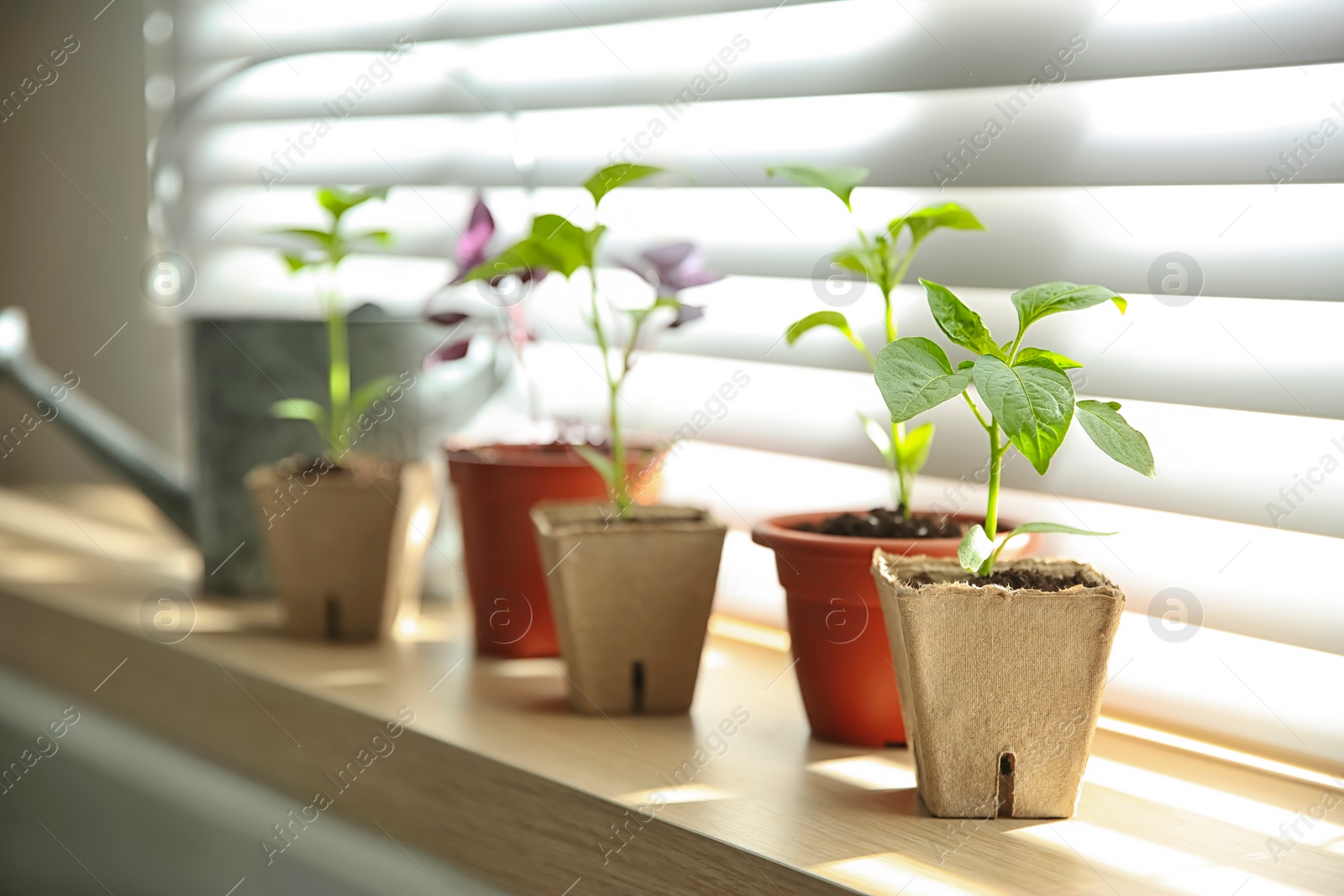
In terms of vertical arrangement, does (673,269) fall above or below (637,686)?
above

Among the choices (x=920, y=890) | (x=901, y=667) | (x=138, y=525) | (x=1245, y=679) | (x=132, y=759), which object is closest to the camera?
(x=920, y=890)

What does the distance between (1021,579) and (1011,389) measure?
14 cm

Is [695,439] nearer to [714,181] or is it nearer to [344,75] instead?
[714,181]

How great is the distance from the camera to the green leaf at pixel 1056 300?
2.20ft

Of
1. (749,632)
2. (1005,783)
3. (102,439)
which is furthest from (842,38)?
(102,439)

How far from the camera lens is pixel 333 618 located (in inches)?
46.2

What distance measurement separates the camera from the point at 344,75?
137cm

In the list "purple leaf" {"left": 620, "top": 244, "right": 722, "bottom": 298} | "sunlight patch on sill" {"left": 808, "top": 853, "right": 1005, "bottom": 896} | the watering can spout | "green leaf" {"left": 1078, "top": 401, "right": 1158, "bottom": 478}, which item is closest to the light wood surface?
"sunlight patch on sill" {"left": 808, "top": 853, "right": 1005, "bottom": 896}

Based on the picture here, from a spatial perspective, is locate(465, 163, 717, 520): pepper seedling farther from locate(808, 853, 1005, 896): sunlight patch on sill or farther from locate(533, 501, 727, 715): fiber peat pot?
locate(808, 853, 1005, 896): sunlight patch on sill

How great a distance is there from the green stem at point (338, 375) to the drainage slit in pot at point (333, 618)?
14 cm

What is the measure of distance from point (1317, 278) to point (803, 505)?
502 mm

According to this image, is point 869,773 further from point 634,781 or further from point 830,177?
point 830,177

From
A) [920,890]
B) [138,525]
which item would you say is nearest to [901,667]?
[920,890]

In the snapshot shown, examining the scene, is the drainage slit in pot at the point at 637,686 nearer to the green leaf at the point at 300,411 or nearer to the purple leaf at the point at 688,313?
the purple leaf at the point at 688,313
